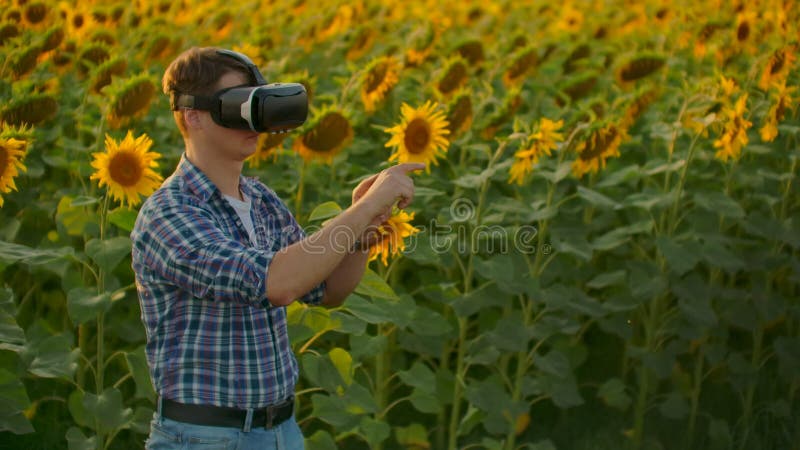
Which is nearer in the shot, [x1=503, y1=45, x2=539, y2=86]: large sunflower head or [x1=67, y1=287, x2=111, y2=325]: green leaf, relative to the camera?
[x1=67, y1=287, x2=111, y2=325]: green leaf

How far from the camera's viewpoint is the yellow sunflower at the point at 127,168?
3633mm

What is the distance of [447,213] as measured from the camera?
171 inches

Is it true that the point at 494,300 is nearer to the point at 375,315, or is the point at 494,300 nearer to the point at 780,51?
the point at 375,315

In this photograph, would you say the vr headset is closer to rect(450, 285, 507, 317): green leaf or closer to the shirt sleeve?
the shirt sleeve

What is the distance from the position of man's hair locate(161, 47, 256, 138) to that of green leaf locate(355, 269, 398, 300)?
0.98m

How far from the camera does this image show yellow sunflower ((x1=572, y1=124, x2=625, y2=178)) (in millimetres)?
4383

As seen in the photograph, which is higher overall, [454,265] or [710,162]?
[710,162]

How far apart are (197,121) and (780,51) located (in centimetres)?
357

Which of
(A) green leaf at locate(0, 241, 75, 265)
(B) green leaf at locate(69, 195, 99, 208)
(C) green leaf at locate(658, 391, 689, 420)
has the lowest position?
(C) green leaf at locate(658, 391, 689, 420)

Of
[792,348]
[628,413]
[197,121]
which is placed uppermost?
[197,121]

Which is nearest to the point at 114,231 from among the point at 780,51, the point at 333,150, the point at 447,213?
the point at 333,150

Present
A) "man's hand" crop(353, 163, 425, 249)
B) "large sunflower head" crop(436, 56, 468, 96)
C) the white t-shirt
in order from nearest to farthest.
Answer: "man's hand" crop(353, 163, 425, 249)
the white t-shirt
"large sunflower head" crop(436, 56, 468, 96)

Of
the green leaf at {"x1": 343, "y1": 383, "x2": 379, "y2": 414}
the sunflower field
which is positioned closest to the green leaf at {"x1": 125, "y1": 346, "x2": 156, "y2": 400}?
the sunflower field

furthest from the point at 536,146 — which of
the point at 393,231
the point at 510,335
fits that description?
the point at 393,231
